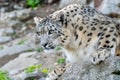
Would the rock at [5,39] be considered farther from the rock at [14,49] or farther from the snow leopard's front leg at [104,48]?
the snow leopard's front leg at [104,48]

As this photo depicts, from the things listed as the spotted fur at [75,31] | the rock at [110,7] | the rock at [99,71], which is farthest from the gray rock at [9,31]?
the rock at [99,71]

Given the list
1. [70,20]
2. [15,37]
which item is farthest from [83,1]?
[70,20]

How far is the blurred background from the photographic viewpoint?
10.9 meters

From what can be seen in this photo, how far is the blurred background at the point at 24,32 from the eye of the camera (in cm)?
1093

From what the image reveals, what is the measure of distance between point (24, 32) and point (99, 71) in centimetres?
790

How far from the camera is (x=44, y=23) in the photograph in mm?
7145

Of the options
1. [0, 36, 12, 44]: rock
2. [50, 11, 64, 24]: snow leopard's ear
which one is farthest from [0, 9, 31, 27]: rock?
[50, 11, 64, 24]: snow leopard's ear

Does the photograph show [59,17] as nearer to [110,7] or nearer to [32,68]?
[32,68]

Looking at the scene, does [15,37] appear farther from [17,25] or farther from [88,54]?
[88,54]

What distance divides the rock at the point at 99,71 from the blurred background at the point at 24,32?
9.20 feet

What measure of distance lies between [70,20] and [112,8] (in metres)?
4.46

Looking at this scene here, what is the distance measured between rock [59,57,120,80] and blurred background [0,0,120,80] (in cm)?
280

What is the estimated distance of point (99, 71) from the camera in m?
6.31

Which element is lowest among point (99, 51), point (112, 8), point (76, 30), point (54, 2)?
point (99, 51)
